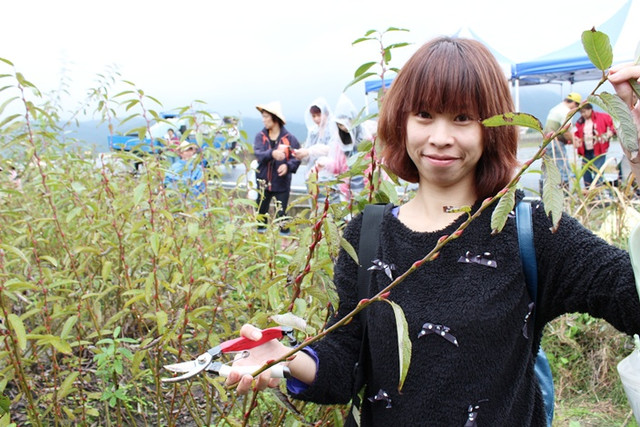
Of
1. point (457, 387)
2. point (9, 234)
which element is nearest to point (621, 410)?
point (457, 387)

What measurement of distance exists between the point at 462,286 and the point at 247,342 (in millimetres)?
419

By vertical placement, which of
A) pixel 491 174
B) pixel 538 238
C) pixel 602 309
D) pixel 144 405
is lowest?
pixel 144 405

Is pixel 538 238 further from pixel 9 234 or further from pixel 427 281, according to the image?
pixel 9 234

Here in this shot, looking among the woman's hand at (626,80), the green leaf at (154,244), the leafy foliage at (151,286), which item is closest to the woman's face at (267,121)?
the leafy foliage at (151,286)

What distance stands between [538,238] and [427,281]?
8.8 inches

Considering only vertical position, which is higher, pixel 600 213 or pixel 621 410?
pixel 600 213

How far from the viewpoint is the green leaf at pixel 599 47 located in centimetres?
78

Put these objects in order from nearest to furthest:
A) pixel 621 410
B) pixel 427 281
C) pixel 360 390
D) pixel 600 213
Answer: pixel 427 281 → pixel 360 390 → pixel 621 410 → pixel 600 213

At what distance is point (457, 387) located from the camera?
1117 millimetres

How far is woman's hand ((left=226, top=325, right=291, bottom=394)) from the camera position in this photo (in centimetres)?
100

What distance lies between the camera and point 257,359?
110cm

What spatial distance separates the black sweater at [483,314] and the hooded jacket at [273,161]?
498 cm

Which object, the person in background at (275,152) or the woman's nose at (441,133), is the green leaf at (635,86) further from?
the person in background at (275,152)

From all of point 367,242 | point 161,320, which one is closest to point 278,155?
point 161,320
